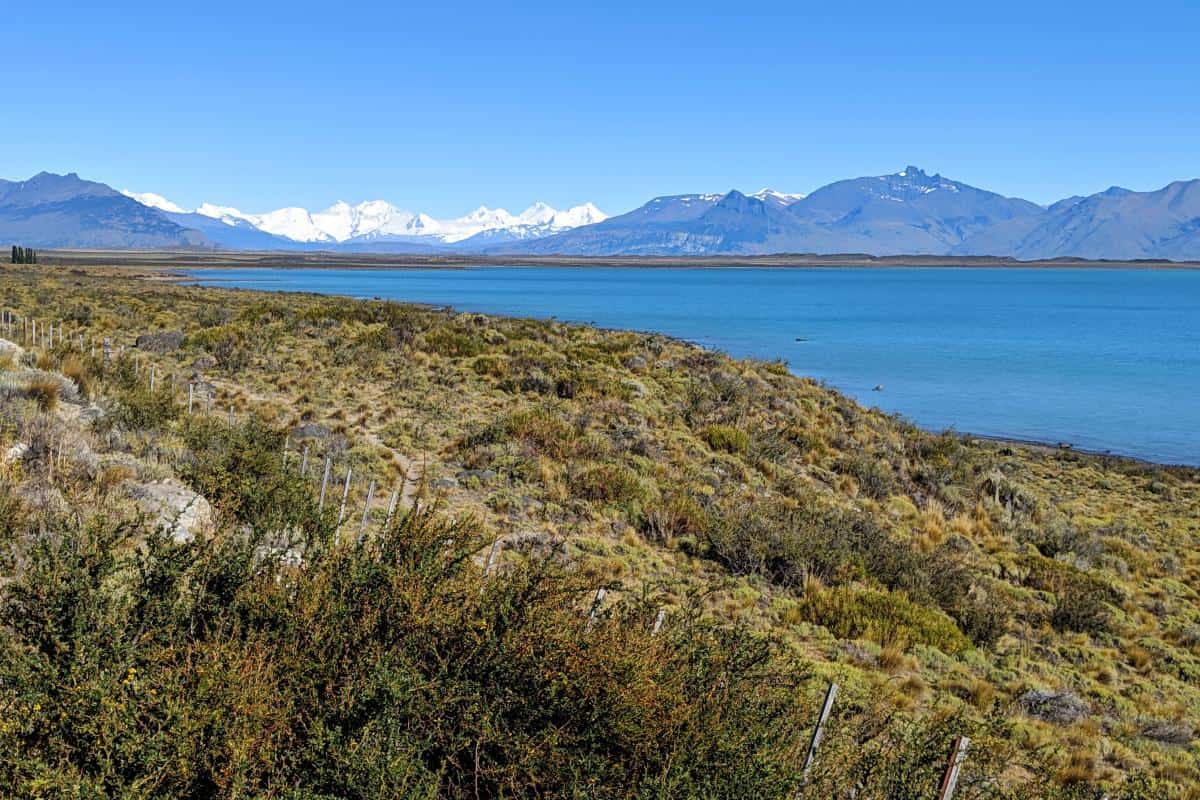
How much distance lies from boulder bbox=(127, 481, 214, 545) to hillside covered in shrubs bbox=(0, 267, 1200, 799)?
7cm

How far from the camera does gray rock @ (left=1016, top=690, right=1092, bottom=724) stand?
8.84m

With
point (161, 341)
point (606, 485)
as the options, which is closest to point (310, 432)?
point (606, 485)

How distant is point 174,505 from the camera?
8344 millimetres

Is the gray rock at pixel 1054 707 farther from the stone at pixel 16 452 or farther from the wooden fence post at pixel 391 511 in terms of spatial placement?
the stone at pixel 16 452

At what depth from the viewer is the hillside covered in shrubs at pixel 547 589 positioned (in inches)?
161

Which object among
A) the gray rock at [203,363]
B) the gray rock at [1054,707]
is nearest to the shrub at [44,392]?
the gray rock at [203,363]

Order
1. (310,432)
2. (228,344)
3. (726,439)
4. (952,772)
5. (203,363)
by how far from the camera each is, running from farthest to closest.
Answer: (228,344)
(203,363)
(726,439)
(310,432)
(952,772)

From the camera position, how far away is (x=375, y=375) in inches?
921

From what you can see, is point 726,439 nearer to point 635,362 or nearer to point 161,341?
point 635,362

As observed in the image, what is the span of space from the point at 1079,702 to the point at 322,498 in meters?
9.41

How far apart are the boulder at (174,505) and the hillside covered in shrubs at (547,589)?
7cm

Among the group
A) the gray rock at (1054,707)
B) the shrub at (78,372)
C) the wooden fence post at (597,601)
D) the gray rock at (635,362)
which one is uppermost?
the shrub at (78,372)

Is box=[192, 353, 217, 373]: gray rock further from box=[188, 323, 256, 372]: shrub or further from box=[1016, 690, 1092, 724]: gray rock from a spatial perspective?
box=[1016, 690, 1092, 724]: gray rock

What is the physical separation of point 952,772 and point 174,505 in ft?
25.4
